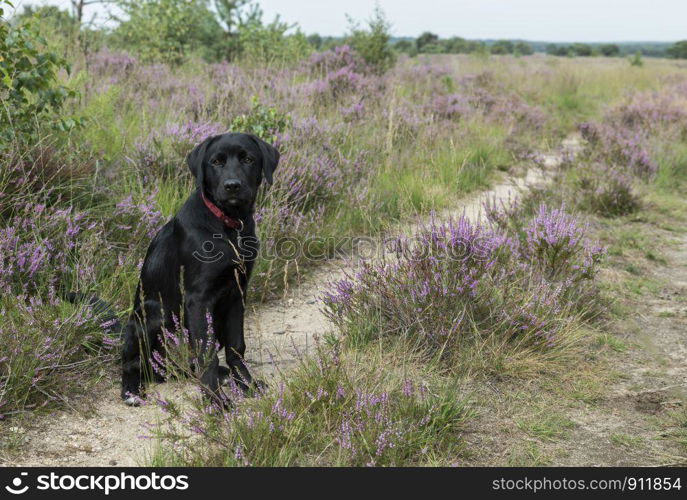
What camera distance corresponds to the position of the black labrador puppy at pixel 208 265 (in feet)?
10.6

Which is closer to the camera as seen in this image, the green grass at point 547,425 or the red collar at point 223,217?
the green grass at point 547,425

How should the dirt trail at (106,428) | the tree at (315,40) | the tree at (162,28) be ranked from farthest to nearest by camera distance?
the tree at (315,40), the tree at (162,28), the dirt trail at (106,428)

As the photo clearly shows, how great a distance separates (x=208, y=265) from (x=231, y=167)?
0.52m

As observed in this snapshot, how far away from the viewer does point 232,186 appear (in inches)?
126

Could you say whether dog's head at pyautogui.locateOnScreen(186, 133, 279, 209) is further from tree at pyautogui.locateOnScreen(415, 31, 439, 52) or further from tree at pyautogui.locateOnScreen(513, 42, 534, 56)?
tree at pyautogui.locateOnScreen(415, 31, 439, 52)

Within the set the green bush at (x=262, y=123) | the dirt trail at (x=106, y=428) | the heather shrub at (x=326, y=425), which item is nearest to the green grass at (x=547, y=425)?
the heather shrub at (x=326, y=425)

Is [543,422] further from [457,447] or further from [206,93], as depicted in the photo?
[206,93]

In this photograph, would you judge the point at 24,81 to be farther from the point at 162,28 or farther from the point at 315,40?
the point at 315,40

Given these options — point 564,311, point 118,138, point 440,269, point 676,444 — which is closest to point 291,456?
point 440,269

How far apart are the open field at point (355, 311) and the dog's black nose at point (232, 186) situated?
33.6 inches

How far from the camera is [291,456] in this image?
2648mm

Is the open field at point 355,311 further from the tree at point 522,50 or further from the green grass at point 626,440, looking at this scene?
the tree at point 522,50

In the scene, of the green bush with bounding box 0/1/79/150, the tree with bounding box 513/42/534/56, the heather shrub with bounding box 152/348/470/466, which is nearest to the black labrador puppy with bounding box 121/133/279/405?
the heather shrub with bounding box 152/348/470/466

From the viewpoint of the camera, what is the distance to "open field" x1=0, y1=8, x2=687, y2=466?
288 cm
